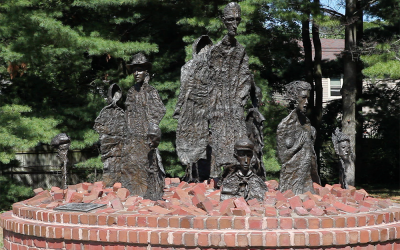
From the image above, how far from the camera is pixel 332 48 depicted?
23.7m

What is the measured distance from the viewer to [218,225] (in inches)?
197

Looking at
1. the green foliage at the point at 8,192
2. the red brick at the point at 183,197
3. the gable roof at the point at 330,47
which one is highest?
the gable roof at the point at 330,47

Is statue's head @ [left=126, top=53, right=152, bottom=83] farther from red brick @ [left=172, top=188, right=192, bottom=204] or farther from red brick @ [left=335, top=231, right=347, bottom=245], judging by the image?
red brick @ [left=335, top=231, right=347, bottom=245]

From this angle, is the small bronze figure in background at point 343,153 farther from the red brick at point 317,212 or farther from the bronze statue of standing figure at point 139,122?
the bronze statue of standing figure at point 139,122

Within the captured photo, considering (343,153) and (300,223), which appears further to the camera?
(343,153)

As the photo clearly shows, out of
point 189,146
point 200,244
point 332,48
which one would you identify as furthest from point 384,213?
point 332,48

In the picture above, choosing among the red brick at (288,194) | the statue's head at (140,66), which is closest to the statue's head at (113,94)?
the statue's head at (140,66)

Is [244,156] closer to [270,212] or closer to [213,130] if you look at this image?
[270,212]

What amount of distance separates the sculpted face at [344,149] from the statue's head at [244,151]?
1.67 m

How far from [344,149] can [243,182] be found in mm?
1775

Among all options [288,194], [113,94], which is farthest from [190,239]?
[113,94]

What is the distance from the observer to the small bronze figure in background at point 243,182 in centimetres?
587

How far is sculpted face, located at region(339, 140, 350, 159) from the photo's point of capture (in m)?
7.03

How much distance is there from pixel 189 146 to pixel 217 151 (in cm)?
59
